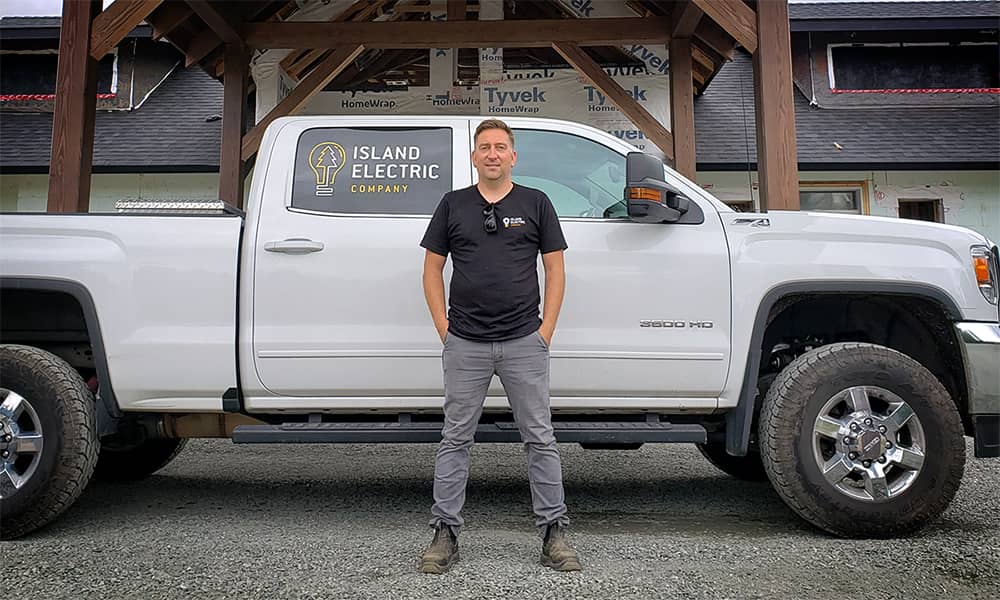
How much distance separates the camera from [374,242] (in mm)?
3807

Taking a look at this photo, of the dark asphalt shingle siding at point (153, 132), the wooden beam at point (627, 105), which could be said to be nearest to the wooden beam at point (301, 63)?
the dark asphalt shingle siding at point (153, 132)

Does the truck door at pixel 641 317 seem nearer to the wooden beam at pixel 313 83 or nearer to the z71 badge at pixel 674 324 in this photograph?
the z71 badge at pixel 674 324

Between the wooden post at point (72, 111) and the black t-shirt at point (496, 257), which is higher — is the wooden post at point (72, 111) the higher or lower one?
the higher one

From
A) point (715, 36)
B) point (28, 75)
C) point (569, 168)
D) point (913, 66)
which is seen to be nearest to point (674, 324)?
point (569, 168)

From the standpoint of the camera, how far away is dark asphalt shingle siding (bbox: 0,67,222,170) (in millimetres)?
10664

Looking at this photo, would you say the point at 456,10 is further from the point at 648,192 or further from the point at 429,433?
the point at 429,433

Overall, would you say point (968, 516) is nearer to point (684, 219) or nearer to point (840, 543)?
point (840, 543)

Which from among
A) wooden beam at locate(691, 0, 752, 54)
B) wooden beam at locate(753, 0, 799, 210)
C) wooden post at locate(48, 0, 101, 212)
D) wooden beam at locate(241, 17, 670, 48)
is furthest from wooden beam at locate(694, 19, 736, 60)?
wooden post at locate(48, 0, 101, 212)

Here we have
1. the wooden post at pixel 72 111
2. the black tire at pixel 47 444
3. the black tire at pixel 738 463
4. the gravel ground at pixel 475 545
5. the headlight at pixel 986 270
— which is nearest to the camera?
the gravel ground at pixel 475 545

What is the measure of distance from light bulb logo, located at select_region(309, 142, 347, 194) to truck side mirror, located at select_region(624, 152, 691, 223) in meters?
1.53

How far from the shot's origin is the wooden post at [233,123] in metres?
8.12

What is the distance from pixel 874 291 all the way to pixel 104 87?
12.3 metres

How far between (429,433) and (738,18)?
4675 millimetres

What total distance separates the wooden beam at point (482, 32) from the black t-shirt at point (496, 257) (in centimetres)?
556
